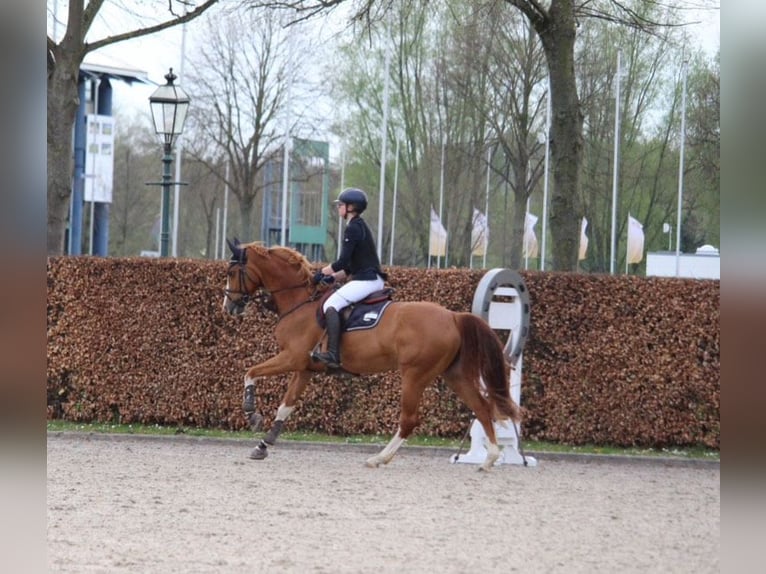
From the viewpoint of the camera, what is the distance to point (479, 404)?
10.6 meters

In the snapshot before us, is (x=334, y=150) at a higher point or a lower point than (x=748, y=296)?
higher

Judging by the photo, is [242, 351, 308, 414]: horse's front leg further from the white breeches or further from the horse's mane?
the horse's mane

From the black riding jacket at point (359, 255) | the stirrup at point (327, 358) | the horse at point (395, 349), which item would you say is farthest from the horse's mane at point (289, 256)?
the stirrup at point (327, 358)

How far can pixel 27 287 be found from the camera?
2.01 m

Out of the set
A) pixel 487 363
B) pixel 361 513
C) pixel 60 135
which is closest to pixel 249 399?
pixel 487 363

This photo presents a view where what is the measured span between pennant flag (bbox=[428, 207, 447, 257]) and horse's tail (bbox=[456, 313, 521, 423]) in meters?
27.8

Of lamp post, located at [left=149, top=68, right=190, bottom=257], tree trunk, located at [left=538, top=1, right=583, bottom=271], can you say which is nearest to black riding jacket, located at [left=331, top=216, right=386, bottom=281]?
tree trunk, located at [left=538, top=1, right=583, bottom=271]

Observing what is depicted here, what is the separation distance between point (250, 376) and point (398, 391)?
2832mm

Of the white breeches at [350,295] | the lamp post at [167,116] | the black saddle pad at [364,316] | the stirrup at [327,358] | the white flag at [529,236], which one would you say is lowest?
the stirrup at [327,358]

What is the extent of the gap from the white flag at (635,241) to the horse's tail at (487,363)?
75.4 feet

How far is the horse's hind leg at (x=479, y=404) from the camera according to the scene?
10570 mm

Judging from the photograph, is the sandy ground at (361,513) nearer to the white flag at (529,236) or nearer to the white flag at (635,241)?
the white flag at (635,241)

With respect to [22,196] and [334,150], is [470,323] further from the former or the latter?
[334,150]

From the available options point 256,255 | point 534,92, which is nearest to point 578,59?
point 534,92
